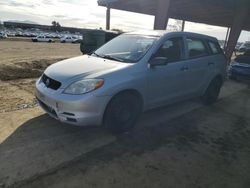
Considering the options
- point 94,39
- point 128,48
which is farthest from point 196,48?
point 94,39

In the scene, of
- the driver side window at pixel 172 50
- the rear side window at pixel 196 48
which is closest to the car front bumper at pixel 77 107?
the driver side window at pixel 172 50

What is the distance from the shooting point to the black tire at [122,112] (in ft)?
13.4

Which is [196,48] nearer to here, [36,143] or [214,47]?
[214,47]

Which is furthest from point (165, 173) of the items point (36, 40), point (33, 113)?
point (36, 40)

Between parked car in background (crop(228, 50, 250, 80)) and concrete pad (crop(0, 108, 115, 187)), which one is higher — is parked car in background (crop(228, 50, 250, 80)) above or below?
below

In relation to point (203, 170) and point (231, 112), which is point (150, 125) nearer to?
point (203, 170)

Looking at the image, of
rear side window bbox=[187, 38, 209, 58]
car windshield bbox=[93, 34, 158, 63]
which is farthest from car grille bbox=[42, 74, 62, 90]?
rear side window bbox=[187, 38, 209, 58]

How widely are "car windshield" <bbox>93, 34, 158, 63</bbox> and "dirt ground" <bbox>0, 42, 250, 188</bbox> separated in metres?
1.35

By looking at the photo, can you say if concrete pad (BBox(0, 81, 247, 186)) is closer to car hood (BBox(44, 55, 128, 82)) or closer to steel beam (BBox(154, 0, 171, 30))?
car hood (BBox(44, 55, 128, 82))

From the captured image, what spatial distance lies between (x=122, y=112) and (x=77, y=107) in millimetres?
874

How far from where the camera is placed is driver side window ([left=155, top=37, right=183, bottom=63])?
4.84 meters

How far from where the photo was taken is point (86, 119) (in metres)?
3.84

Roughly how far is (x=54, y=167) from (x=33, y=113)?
6.70 feet

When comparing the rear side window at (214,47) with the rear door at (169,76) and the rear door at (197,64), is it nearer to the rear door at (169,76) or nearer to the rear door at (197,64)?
→ the rear door at (197,64)
